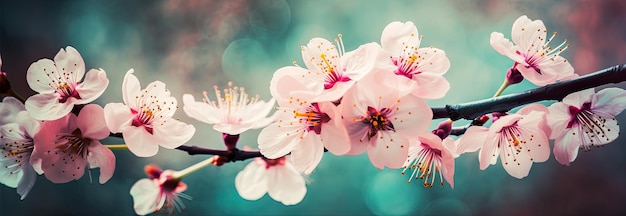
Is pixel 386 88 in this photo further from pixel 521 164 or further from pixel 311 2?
pixel 311 2

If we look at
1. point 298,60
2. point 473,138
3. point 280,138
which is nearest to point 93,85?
point 280,138

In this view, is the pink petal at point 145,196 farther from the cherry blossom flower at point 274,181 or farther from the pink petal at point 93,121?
A: the pink petal at point 93,121

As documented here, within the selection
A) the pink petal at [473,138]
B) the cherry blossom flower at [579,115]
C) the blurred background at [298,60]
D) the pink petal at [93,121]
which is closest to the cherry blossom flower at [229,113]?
the pink petal at [93,121]

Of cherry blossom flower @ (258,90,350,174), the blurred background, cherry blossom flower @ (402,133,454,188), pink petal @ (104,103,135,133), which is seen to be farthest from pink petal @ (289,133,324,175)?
the blurred background

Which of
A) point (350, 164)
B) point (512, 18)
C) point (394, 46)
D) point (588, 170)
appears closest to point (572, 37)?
point (512, 18)

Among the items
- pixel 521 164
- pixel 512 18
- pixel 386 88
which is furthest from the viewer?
pixel 512 18

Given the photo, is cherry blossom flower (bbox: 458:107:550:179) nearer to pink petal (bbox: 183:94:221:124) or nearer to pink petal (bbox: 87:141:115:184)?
pink petal (bbox: 183:94:221:124)
